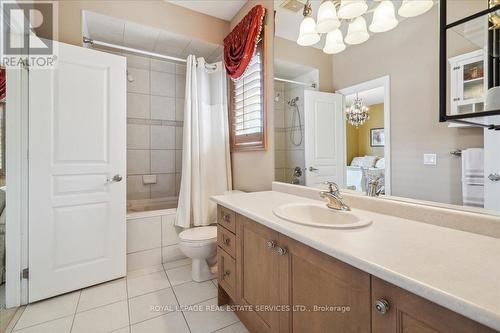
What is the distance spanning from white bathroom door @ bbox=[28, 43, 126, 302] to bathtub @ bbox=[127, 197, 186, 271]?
148mm

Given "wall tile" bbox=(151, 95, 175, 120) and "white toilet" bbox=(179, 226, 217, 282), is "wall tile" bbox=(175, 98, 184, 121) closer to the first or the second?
"wall tile" bbox=(151, 95, 175, 120)

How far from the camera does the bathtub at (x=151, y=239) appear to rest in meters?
2.15

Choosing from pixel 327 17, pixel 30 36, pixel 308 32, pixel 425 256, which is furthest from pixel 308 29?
pixel 30 36

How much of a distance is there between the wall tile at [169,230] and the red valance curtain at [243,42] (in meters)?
1.56

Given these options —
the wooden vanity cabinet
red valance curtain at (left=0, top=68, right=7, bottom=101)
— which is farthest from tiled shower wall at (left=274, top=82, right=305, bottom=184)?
red valance curtain at (left=0, top=68, right=7, bottom=101)

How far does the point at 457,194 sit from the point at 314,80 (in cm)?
103

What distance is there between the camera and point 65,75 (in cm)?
175

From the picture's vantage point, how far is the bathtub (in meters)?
2.15

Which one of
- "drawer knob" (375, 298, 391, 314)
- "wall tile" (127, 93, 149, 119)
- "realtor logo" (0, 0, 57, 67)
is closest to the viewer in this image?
"drawer knob" (375, 298, 391, 314)

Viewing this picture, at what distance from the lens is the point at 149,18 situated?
2.19m

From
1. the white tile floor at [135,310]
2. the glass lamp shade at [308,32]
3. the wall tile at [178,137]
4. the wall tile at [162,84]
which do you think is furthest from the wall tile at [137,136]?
the glass lamp shade at [308,32]

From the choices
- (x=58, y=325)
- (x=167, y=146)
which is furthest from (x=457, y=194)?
(x=167, y=146)

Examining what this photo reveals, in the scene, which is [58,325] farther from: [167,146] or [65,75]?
[167,146]

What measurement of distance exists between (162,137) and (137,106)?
47 centimetres
